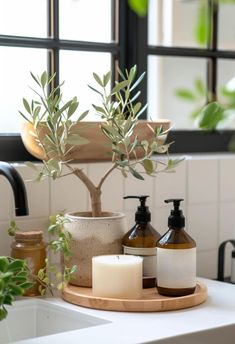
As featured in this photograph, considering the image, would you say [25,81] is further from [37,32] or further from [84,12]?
[84,12]

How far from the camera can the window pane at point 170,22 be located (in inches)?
81.1

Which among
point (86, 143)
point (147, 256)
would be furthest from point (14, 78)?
point (147, 256)

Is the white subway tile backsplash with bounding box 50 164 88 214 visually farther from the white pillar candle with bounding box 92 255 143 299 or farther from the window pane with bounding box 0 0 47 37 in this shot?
the window pane with bounding box 0 0 47 37

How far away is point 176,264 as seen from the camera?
4.41ft

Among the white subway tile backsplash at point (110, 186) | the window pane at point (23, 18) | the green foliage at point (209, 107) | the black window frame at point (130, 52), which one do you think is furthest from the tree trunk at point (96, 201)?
the green foliage at point (209, 107)

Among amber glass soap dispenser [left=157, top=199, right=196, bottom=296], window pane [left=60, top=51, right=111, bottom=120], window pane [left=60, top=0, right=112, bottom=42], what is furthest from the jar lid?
window pane [left=60, top=0, right=112, bottom=42]

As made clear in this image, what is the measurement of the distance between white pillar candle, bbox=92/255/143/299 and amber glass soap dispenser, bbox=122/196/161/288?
0.30 feet

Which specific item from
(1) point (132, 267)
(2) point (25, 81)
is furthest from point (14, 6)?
(1) point (132, 267)

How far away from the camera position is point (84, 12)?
1.91 metres

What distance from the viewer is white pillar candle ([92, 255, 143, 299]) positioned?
1.32 m

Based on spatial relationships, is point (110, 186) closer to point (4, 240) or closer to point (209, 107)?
point (4, 240)

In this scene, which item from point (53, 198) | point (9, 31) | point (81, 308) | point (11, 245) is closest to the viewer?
point (81, 308)

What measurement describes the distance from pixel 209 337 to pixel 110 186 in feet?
2.02

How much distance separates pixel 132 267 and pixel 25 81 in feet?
2.30
